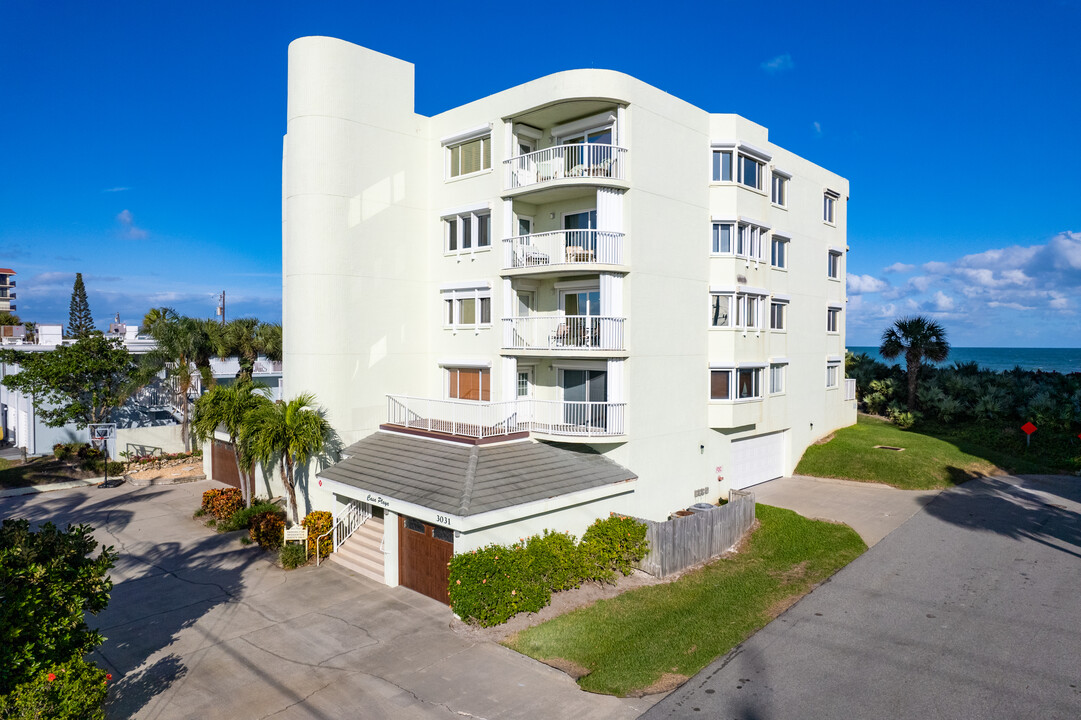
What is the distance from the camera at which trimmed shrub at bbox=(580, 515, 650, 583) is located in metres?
17.5

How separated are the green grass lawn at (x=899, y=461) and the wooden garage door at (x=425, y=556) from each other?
63.0 ft

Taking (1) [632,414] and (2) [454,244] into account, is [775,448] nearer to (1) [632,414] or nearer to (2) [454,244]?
(1) [632,414]

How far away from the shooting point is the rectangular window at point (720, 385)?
2403cm

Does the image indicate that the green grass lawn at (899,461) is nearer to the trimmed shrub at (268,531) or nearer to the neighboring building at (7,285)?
the trimmed shrub at (268,531)

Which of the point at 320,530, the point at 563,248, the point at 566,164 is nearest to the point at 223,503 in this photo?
the point at 320,530

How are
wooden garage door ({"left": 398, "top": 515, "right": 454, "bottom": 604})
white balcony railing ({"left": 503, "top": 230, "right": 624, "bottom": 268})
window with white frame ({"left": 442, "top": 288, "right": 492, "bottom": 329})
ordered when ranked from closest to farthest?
wooden garage door ({"left": 398, "top": 515, "right": 454, "bottom": 604})
white balcony railing ({"left": 503, "top": 230, "right": 624, "bottom": 268})
window with white frame ({"left": 442, "top": 288, "right": 492, "bottom": 329})

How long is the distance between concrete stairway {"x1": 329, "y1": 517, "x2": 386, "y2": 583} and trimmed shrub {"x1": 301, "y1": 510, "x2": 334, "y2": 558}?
0.98 feet

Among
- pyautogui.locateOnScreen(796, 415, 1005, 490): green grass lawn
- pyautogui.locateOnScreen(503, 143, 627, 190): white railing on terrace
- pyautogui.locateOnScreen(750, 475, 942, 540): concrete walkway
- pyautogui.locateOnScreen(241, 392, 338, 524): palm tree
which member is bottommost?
pyautogui.locateOnScreen(750, 475, 942, 540): concrete walkway

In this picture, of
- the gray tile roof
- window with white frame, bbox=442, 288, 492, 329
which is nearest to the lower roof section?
the gray tile roof

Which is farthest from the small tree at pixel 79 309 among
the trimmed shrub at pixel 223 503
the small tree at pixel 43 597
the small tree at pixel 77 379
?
the small tree at pixel 43 597

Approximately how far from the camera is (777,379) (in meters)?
27.7

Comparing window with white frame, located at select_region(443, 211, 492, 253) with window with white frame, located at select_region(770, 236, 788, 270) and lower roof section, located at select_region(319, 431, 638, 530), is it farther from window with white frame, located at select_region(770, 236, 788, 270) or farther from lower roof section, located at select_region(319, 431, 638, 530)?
window with white frame, located at select_region(770, 236, 788, 270)

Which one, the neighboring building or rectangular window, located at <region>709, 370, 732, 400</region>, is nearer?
rectangular window, located at <region>709, 370, 732, 400</region>

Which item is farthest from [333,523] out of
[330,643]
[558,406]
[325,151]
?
[325,151]
